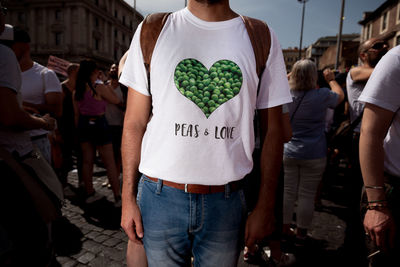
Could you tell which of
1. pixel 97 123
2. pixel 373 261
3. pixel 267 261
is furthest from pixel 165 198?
pixel 97 123

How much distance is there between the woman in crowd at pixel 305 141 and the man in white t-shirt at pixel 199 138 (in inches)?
76.5

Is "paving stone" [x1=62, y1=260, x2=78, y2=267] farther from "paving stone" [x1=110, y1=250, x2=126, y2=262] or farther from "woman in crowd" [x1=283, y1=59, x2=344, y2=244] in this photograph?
"woman in crowd" [x1=283, y1=59, x2=344, y2=244]

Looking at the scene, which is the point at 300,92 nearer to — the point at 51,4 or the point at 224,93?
the point at 224,93

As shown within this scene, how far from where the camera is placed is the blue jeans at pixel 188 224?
119 cm

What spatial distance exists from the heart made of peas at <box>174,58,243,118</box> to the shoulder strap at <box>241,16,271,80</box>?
0.42ft

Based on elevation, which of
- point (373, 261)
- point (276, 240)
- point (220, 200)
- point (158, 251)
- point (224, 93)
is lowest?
point (276, 240)

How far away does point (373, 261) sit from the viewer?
1.44 meters

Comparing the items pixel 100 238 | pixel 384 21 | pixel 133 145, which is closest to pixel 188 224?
pixel 133 145

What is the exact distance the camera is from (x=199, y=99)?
3.81 ft

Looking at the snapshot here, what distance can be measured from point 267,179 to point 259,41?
654 mm

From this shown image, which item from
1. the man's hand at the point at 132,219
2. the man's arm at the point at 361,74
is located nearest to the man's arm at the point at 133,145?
the man's hand at the point at 132,219

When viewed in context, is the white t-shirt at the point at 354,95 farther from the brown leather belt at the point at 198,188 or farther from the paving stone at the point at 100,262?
the paving stone at the point at 100,262

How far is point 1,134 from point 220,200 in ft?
5.07

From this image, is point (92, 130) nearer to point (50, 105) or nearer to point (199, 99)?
point (50, 105)
